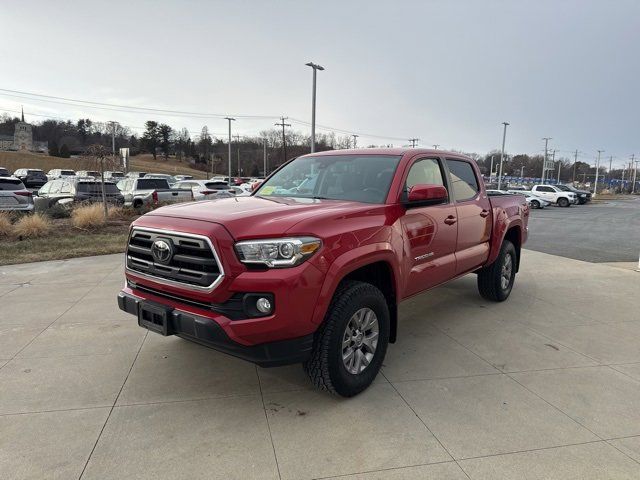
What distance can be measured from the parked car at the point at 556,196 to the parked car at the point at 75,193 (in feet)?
107

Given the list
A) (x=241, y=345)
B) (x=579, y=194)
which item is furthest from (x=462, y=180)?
(x=579, y=194)

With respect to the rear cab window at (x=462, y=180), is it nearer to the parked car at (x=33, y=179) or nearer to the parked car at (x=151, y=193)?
the parked car at (x=151, y=193)

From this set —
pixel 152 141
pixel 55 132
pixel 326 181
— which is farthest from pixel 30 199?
pixel 55 132

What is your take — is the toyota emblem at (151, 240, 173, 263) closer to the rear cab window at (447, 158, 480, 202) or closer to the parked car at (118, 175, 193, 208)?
the rear cab window at (447, 158, 480, 202)

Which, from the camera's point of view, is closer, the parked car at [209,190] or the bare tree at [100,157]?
the bare tree at [100,157]

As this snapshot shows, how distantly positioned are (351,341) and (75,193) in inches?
666

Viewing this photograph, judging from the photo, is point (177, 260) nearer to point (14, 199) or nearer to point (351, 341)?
point (351, 341)

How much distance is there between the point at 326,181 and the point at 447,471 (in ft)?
8.62

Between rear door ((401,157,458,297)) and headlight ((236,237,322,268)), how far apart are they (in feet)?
4.13

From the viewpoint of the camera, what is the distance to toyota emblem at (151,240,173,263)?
3.10 meters

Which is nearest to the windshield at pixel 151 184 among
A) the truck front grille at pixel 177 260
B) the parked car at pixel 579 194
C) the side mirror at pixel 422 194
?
the truck front grille at pixel 177 260

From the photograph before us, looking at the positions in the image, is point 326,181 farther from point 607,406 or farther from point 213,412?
point 607,406

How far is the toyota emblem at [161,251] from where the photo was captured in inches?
122

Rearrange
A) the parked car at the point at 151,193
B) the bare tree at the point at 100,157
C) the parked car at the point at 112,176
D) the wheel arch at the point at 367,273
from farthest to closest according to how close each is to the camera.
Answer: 1. the parked car at the point at 112,176
2. the parked car at the point at 151,193
3. the bare tree at the point at 100,157
4. the wheel arch at the point at 367,273
